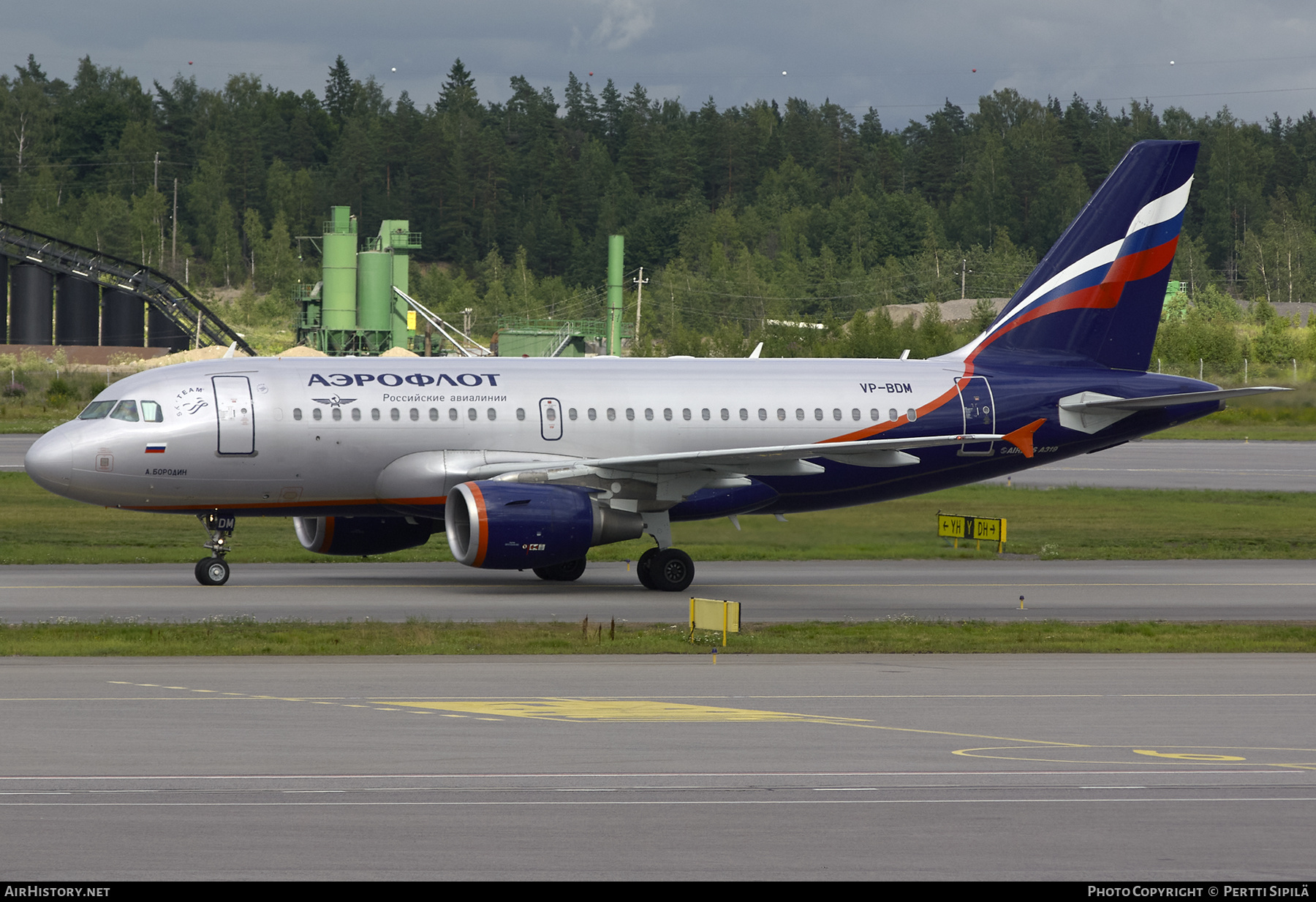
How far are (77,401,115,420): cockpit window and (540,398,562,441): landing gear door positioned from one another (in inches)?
324

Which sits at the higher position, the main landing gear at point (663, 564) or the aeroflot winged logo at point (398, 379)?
the aeroflot winged logo at point (398, 379)

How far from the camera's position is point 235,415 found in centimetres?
2923

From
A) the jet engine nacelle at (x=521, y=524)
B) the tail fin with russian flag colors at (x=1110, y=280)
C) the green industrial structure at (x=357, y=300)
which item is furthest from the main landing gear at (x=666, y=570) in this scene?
the green industrial structure at (x=357, y=300)

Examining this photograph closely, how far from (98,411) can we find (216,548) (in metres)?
3.46

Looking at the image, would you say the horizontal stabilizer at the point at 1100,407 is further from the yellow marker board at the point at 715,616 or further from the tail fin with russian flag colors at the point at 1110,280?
the yellow marker board at the point at 715,616

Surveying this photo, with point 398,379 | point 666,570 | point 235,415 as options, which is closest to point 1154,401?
point 666,570

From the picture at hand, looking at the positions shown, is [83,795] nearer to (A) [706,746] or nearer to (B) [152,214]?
(A) [706,746]

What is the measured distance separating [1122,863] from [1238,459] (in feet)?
190

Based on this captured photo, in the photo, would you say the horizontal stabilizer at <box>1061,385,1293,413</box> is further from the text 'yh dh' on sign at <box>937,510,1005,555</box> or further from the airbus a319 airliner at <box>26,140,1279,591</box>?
the text 'yh dh' on sign at <box>937,510,1005,555</box>

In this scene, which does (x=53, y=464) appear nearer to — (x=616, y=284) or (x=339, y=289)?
(x=616, y=284)

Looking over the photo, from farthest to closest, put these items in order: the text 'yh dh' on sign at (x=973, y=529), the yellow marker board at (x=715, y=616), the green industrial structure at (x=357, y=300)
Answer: the green industrial structure at (x=357, y=300) < the text 'yh dh' on sign at (x=973, y=529) < the yellow marker board at (x=715, y=616)

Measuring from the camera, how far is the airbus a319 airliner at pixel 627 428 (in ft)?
95.0

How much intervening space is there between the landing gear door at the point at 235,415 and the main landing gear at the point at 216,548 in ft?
5.29

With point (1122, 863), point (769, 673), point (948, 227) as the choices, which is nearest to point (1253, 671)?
point (769, 673)
